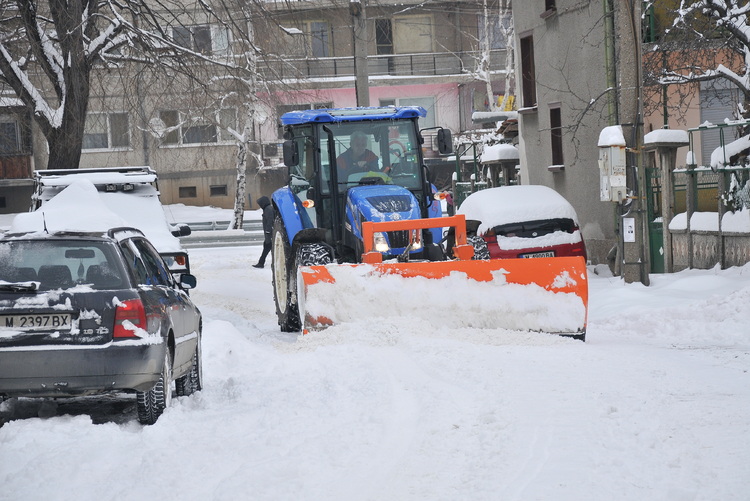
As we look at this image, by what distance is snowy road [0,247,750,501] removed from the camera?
5523 mm

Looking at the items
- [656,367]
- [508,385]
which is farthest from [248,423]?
[656,367]

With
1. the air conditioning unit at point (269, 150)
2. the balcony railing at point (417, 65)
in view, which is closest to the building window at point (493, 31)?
the balcony railing at point (417, 65)

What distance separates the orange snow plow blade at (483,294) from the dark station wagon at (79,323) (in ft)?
12.1

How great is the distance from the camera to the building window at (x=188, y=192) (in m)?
46.1

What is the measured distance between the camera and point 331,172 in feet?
44.6

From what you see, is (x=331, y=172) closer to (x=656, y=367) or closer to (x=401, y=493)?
(x=656, y=367)

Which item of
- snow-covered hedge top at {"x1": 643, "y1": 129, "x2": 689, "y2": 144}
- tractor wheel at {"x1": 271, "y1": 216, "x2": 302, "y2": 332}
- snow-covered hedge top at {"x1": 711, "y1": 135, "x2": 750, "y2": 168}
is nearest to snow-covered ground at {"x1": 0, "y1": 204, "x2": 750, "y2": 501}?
tractor wheel at {"x1": 271, "y1": 216, "x2": 302, "y2": 332}

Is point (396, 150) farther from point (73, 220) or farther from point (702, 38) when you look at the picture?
point (702, 38)

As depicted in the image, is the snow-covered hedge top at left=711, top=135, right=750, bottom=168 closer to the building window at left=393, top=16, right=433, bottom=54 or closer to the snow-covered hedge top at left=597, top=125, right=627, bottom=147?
the snow-covered hedge top at left=597, top=125, right=627, bottom=147

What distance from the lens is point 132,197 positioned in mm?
17266

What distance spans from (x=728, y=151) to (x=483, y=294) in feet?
21.2

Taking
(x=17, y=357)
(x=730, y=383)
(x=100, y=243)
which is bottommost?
(x=730, y=383)

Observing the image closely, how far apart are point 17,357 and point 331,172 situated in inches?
268

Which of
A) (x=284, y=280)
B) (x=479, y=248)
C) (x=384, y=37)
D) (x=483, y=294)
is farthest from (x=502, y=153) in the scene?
(x=384, y=37)
